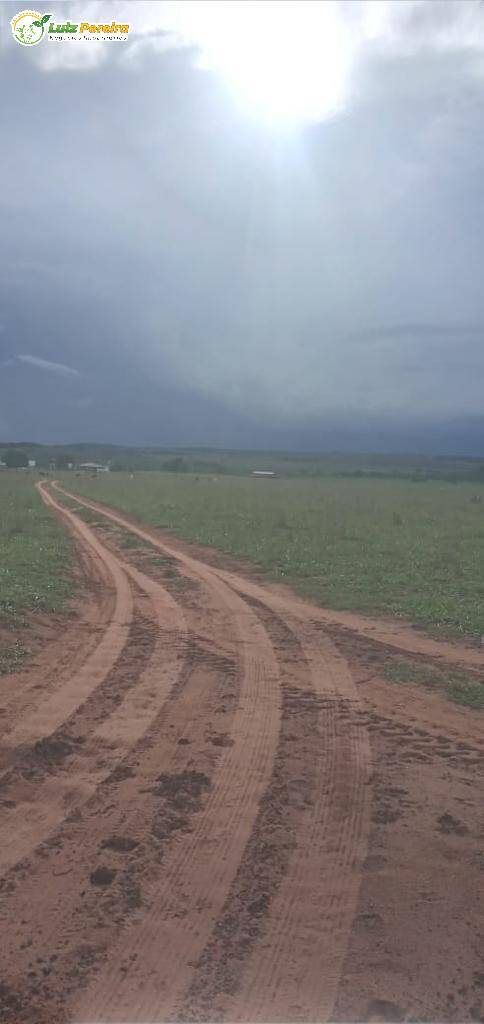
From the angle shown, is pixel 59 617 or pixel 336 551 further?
pixel 336 551

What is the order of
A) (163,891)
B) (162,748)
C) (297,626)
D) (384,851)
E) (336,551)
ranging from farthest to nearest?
(336,551)
(297,626)
(162,748)
(384,851)
(163,891)

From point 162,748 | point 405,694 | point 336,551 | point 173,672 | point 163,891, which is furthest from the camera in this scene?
point 336,551

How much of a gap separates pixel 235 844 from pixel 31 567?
10646 mm

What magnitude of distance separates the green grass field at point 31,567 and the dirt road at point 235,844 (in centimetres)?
261

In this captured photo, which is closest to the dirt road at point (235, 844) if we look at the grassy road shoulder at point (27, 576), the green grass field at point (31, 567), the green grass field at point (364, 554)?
the grassy road shoulder at point (27, 576)

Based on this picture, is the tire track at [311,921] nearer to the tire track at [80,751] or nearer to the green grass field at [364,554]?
the tire track at [80,751]

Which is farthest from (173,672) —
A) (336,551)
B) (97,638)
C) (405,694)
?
(336,551)

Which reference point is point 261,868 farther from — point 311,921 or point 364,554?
point 364,554

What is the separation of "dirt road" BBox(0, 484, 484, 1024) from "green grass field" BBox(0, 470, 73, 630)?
261 cm

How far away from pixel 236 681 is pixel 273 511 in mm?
22646

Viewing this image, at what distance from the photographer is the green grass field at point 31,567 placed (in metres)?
10.7

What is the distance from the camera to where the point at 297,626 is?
10.2m

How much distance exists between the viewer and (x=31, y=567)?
14133mm

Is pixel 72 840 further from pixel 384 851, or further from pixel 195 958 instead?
pixel 384 851
